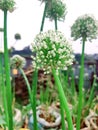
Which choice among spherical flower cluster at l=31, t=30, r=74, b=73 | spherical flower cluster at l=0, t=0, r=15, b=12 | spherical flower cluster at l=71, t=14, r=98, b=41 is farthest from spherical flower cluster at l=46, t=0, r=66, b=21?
spherical flower cluster at l=31, t=30, r=74, b=73

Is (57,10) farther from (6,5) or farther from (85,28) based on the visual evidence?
(6,5)

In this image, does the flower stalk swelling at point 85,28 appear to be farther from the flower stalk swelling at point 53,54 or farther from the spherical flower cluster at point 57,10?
the flower stalk swelling at point 53,54

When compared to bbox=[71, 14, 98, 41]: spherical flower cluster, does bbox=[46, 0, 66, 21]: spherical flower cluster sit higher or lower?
higher

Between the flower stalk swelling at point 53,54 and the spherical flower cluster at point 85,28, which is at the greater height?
the spherical flower cluster at point 85,28

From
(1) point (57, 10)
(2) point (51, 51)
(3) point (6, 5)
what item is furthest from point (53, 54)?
(1) point (57, 10)

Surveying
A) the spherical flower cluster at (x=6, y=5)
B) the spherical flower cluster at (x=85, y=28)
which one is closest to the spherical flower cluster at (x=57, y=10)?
the spherical flower cluster at (x=85, y=28)

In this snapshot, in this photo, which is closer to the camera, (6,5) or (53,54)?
(53,54)

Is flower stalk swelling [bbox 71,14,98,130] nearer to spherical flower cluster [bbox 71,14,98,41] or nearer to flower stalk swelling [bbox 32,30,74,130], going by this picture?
spherical flower cluster [bbox 71,14,98,41]
